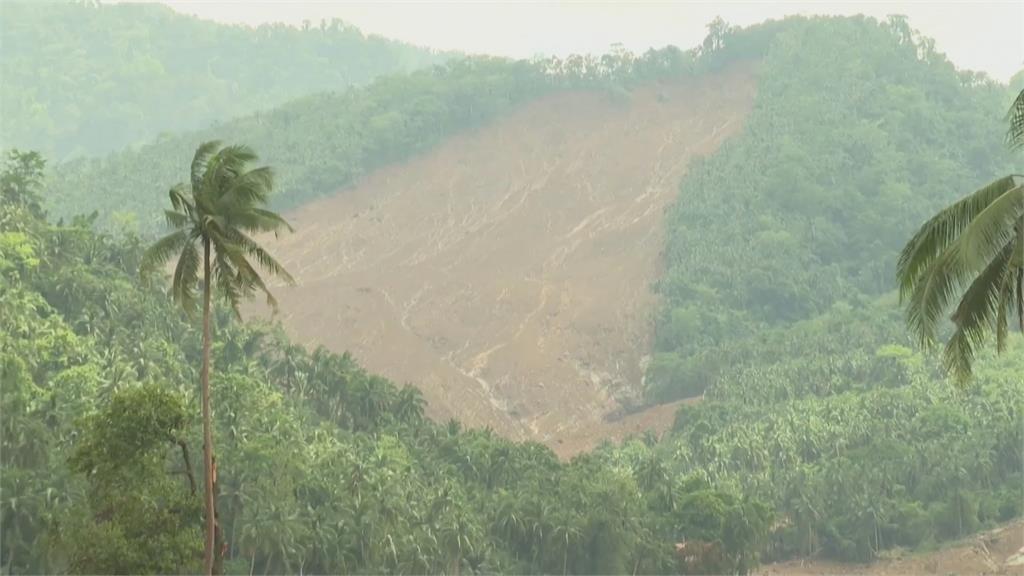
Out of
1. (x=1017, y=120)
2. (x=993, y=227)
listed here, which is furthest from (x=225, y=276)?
(x=993, y=227)

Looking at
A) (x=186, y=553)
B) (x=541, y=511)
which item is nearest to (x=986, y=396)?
(x=541, y=511)

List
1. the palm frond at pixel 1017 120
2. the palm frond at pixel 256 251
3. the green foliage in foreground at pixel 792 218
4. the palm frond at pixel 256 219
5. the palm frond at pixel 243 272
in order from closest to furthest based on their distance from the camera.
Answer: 1. the palm frond at pixel 1017 120
2. the palm frond at pixel 243 272
3. the palm frond at pixel 256 251
4. the palm frond at pixel 256 219
5. the green foliage in foreground at pixel 792 218

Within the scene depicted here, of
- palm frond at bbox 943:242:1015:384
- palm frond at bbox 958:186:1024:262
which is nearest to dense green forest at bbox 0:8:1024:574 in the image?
palm frond at bbox 943:242:1015:384

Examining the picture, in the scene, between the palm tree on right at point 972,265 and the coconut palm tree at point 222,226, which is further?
the coconut palm tree at point 222,226

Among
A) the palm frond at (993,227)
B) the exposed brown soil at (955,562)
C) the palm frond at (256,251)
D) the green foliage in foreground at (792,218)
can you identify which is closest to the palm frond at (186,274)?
the palm frond at (256,251)

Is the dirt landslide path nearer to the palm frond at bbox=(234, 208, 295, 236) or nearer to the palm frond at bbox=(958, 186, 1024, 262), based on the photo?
the palm frond at bbox=(234, 208, 295, 236)

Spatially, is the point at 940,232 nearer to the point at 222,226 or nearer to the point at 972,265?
the point at 972,265

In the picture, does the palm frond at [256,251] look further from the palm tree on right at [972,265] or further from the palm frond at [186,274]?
the palm tree on right at [972,265]

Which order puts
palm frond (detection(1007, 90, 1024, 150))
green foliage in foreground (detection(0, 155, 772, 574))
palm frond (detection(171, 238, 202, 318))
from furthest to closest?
green foliage in foreground (detection(0, 155, 772, 574))
palm frond (detection(171, 238, 202, 318))
palm frond (detection(1007, 90, 1024, 150))
